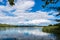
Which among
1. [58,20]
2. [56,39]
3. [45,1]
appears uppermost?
[45,1]

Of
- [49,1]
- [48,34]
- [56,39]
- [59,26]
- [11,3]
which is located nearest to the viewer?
[11,3]

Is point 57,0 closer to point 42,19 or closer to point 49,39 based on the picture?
point 42,19

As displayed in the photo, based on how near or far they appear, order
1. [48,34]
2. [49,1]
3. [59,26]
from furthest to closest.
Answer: [48,34] → [59,26] → [49,1]

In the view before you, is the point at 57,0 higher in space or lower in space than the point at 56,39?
higher

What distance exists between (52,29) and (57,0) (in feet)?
22.5

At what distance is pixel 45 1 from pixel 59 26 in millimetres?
5195

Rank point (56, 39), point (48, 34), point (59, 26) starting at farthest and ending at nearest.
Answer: point (48, 34)
point (59, 26)
point (56, 39)

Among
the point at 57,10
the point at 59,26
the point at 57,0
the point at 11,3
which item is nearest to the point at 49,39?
the point at 59,26

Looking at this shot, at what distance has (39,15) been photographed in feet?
48.4

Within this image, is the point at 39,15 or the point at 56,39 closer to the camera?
the point at 39,15

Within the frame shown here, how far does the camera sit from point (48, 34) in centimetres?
1894

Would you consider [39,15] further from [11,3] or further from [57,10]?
[11,3]

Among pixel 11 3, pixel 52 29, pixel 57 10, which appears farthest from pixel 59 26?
pixel 11 3

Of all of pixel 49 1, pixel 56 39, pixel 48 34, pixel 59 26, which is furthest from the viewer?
pixel 48 34
